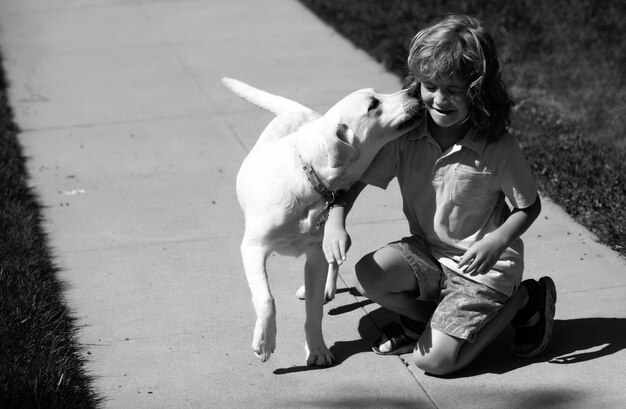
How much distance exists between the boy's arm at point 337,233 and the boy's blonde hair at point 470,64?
61 centimetres

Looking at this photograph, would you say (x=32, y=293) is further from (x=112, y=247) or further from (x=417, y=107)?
(x=417, y=107)

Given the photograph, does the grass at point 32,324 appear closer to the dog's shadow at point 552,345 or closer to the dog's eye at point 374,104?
the dog's shadow at point 552,345

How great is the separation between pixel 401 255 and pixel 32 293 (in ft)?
6.22

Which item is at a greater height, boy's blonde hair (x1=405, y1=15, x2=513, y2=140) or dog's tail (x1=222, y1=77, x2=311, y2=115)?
boy's blonde hair (x1=405, y1=15, x2=513, y2=140)

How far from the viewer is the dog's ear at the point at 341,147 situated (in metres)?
3.86

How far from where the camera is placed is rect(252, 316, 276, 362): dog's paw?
399 cm

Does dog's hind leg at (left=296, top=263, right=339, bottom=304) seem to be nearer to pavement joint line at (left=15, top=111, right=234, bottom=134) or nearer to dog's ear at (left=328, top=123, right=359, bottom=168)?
dog's ear at (left=328, top=123, right=359, bottom=168)

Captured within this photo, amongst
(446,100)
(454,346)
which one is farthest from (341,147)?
(454,346)

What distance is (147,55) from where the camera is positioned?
31.2 feet

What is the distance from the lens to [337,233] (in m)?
4.07

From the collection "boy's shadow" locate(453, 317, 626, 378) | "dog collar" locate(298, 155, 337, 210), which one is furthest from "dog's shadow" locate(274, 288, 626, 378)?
"dog collar" locate(298, 155, 337, 210)

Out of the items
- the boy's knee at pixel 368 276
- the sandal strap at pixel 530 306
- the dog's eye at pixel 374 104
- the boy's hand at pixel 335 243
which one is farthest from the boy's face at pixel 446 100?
the sandal strap at pixel 530 306

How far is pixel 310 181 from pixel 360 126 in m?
0.30

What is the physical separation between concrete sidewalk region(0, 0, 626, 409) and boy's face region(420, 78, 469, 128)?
3.65 feet
